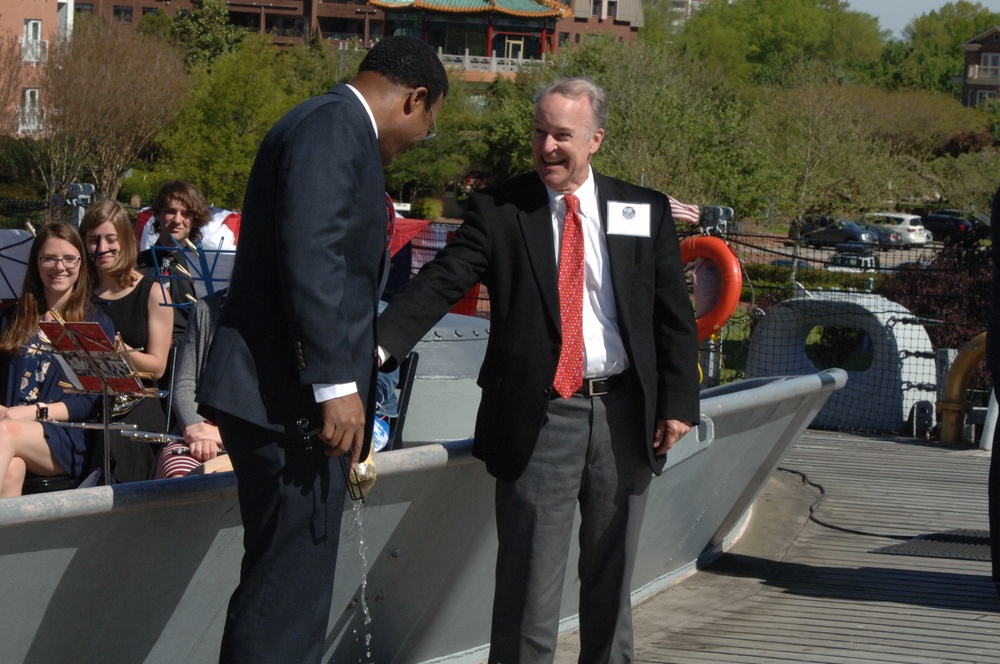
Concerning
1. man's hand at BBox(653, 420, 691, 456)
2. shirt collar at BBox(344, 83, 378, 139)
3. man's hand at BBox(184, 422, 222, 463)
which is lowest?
man's hand at BBox(184, 422, 222, 463)

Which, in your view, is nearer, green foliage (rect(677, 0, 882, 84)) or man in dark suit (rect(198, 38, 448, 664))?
man in dark suit (rect(198, 38, 448, 664))

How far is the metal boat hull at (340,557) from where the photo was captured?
9.98 feet

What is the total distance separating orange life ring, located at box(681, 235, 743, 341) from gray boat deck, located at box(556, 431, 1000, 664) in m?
1.17

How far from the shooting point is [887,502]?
23.7 feet

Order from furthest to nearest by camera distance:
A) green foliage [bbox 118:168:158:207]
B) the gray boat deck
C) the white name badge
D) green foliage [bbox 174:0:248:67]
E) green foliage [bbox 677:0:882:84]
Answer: green foliage [bbox 677:0:882:84]
green foliage [bbox 174:0:248:67]
green foliage [bbox 118:168:158:207]
the gray boat deck
the white name badge

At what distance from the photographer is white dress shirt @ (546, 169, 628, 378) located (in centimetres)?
360

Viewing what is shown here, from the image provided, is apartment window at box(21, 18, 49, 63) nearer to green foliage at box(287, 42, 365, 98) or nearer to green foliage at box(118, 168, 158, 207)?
green foliage at box(118, 168, 158, 207)

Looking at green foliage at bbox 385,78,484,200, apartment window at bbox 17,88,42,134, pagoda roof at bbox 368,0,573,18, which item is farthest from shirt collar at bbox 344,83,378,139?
pagoda roof at bbox 368,0,573,18

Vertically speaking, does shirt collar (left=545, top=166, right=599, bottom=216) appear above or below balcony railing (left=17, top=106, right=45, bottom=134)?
below

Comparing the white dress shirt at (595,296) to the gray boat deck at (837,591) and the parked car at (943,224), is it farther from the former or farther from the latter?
the parked car at (943,224)

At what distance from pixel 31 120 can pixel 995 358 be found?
131 feet

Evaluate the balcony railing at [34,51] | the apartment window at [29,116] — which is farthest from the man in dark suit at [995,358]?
the balcony railing at [34,51]

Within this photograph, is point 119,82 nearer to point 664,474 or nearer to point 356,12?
point 664,474

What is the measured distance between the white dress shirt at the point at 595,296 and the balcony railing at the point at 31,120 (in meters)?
39.3
